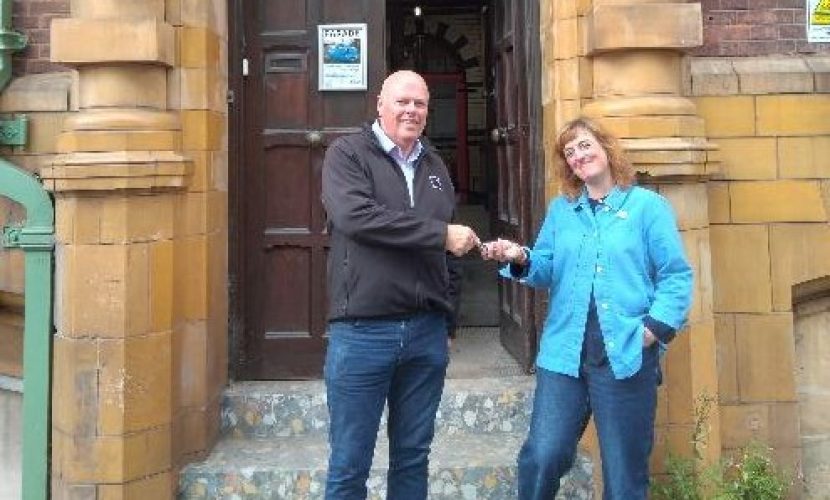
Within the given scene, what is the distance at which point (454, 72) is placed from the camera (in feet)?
35.2

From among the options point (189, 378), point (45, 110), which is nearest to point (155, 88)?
Result: point (45, 110)

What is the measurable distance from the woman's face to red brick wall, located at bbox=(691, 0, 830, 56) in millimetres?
1817

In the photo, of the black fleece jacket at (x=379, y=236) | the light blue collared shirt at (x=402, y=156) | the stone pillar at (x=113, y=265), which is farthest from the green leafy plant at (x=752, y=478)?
the stone pillar at (x=113, y=265)

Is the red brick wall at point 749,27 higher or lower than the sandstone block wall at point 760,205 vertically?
higher

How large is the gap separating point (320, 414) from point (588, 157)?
2.32 m

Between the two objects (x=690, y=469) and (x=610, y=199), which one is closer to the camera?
(x=610, y=199)

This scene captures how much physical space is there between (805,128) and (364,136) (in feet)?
8.82

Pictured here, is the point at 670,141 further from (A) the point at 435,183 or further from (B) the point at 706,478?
(B) the point at 706,478

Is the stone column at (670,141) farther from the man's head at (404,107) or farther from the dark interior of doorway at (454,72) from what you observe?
the dark interior of doorway at (454,72)

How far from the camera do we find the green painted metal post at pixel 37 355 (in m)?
4.03

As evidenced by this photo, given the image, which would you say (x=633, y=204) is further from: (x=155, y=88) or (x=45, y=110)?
(x=45, y=110)

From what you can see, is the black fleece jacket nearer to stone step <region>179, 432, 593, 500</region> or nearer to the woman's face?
the woman's face

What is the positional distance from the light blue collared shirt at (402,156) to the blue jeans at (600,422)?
0.91 meters

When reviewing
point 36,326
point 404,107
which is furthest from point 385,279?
point 36,326
